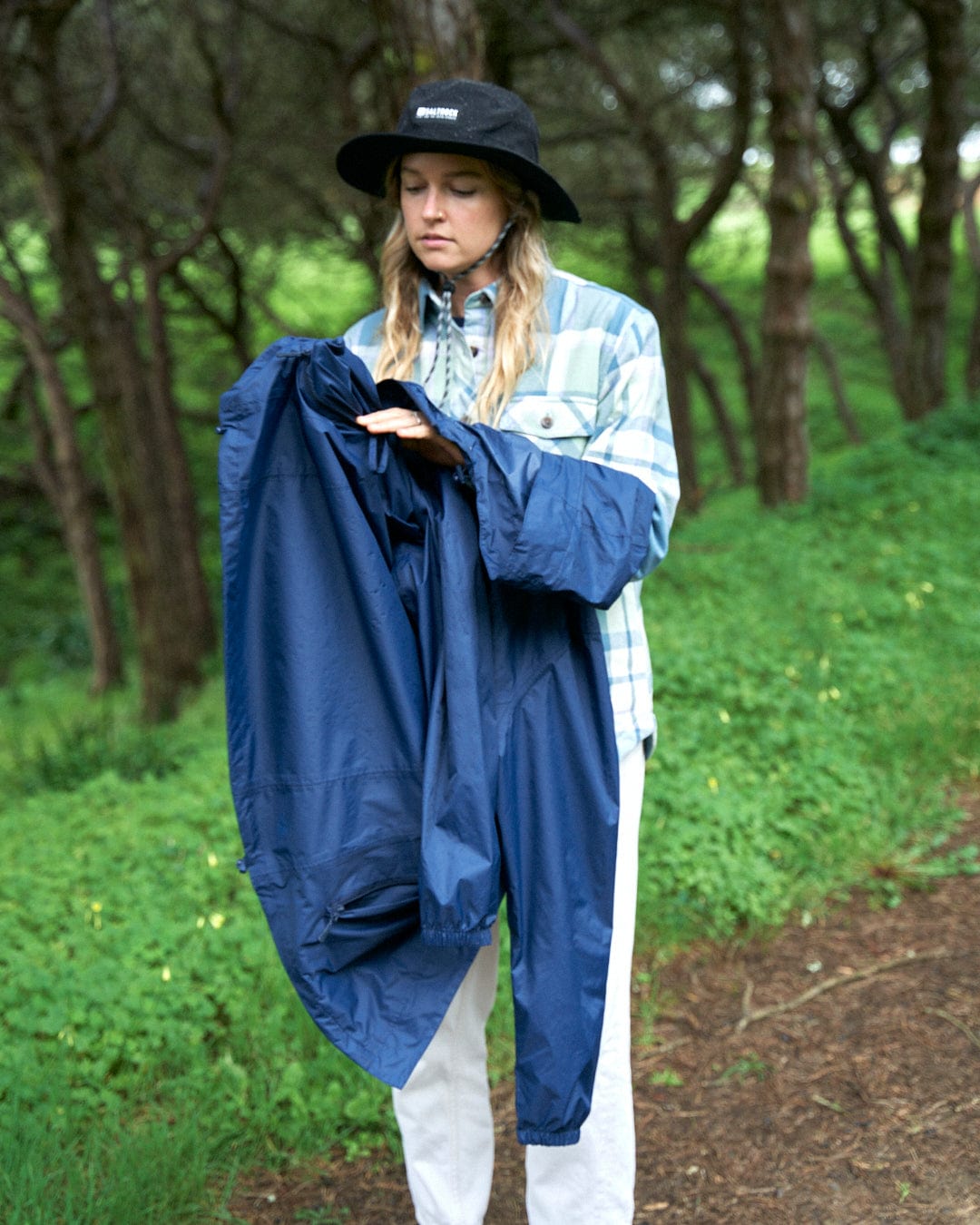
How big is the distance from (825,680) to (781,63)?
4.97 m

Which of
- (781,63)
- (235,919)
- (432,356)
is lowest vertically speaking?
(235,919)

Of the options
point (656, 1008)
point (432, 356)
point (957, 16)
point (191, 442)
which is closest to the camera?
point (432, 356)

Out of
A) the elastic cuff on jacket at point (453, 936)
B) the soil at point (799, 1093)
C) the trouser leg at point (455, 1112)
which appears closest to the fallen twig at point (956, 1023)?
the soil at point (799, 1093)

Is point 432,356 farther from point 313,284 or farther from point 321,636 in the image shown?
point 313,284

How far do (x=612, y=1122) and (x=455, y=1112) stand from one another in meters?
0.35

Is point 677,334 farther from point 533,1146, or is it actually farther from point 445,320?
Answer: point 533,1146

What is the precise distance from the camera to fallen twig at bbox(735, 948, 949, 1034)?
147 inches

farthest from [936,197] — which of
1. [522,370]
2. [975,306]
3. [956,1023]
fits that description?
[522,370]

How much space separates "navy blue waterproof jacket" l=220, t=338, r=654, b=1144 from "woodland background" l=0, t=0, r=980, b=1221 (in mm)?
1281

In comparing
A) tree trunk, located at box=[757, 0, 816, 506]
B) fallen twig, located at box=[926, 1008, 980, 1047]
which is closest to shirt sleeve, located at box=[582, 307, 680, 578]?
fallen twig, located at box=[926, 1008, 980, 1047]

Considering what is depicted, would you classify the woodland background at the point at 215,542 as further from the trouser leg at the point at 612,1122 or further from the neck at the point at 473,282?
the neck at the point at 473,282

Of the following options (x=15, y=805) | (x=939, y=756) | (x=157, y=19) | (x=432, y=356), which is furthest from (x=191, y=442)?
(x=432, y=356)

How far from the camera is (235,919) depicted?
395 cm

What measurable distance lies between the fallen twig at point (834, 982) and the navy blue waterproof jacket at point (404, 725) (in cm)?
170
